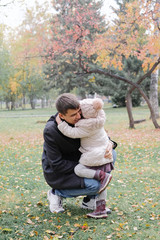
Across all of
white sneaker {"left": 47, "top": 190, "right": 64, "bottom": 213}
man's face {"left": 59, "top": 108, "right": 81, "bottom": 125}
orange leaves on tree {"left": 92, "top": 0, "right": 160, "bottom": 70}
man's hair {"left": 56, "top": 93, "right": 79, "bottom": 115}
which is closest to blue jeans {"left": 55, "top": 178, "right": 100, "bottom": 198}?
white sneaker {"left": 47, "top": 190, "right": 64, "bottom": 213}

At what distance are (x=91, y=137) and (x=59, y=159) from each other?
46 cm

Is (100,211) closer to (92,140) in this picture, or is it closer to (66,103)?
(92,140)

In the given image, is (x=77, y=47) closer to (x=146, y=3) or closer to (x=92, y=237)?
(x=146, y=3)

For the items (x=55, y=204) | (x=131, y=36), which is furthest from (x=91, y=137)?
(x=131, y=36)

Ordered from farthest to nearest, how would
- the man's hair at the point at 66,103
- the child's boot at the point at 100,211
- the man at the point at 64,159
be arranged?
the child's boot at the point at 100,211 → the man at the point at 64,159 → the man's hair at the point at 66,103

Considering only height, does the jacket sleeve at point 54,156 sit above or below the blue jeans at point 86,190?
above

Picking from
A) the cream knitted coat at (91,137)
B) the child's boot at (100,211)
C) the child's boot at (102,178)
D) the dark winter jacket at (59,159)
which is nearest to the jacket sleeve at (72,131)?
the cream knitted coat at (91,137)

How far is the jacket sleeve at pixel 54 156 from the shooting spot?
3223mm

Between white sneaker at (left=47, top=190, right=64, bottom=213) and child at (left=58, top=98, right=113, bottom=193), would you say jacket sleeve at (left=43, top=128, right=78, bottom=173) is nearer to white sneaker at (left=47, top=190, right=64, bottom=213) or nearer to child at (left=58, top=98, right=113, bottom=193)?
child at (left=58, top=98, right=113, bottom=193)

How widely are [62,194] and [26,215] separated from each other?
56cm

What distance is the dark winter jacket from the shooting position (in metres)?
3.22

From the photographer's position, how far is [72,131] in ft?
10.1

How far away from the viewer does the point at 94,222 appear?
3.29 meters

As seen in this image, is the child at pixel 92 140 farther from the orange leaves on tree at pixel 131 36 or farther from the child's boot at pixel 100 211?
the orange leaves on tree at pixel 131 36
